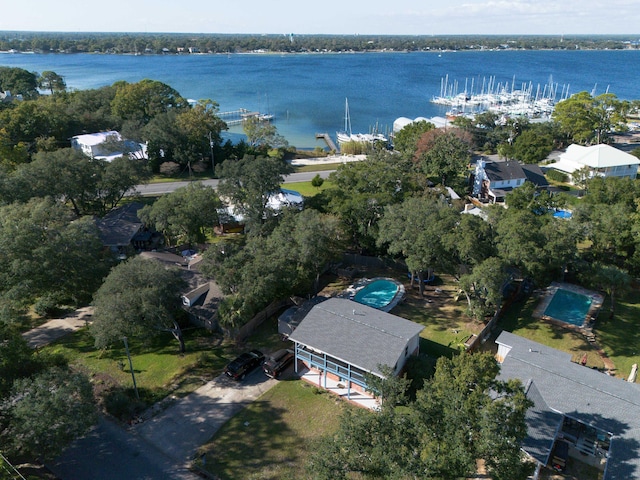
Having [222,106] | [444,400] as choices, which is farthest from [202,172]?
[222,106]

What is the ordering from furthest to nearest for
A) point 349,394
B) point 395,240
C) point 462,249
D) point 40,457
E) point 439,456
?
point 395,240 → point 462,249 → point 349,394 → point 40,457 → point 439,456

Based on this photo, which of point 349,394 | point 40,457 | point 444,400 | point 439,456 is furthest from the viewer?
point 349,394

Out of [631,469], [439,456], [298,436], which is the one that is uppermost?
[439,456]

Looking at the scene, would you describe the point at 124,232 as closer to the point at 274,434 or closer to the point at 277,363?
the point at 277,363

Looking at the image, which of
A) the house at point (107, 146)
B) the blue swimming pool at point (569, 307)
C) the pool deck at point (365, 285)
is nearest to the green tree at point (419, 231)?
the pool deck at point (365, 285)

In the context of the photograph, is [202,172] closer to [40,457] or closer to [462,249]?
[462,249]

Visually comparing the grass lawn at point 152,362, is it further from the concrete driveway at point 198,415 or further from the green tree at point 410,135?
the green tree at point 410,135

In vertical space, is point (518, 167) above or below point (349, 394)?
above
